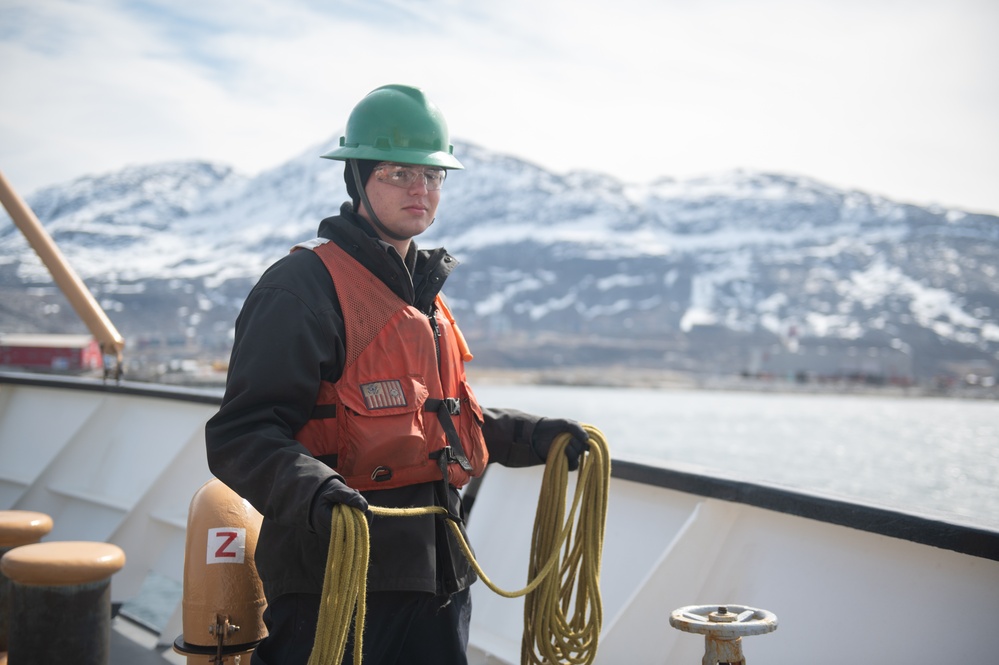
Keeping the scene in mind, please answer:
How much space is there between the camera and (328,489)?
6.10ft

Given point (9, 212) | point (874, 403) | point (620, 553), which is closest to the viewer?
point (620, 553)

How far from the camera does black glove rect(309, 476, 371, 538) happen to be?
186 centimetres

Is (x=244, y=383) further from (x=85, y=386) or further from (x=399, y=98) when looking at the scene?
(x=85, y=386)

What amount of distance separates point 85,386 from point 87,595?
3.53 m

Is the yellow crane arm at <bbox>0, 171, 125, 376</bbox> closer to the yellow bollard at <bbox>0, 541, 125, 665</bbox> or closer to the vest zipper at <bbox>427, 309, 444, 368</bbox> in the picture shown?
the yellow bollard at <bbox>0, 541, 125, 665</bbox>

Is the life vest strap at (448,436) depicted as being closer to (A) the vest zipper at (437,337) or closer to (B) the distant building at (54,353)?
(A) the vest zipper at (437,337)

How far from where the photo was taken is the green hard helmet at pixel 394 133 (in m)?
2.23

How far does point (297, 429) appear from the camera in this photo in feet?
6.79

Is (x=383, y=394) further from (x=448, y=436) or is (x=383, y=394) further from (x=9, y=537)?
(x=9, y=537)

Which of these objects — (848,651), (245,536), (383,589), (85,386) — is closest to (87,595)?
(245,536)

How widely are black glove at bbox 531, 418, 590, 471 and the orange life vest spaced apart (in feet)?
1.27

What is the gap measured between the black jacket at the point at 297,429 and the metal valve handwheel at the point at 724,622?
0.49 m

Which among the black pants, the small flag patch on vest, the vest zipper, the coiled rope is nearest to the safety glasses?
the vest zipper

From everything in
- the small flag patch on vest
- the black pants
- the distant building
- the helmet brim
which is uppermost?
the helmet brim
